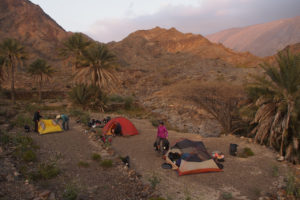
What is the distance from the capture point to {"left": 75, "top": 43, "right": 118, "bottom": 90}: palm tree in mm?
22188

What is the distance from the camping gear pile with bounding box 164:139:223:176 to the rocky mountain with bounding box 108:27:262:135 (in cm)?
774

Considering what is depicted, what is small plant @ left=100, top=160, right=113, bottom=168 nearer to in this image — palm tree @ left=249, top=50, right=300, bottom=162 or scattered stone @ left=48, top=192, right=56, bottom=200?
scattered stone @ left=48, top=192, right=56, bottom=200

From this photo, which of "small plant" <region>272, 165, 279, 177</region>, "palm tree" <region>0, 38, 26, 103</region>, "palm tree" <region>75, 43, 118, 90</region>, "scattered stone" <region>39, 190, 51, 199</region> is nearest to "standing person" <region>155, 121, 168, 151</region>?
"small plant" <region>272, 165, 279, 177</region>

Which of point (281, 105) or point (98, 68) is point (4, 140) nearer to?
point (281, 105)

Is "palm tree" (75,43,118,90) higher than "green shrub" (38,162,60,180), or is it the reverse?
"palm tree" (75,43,118,90)

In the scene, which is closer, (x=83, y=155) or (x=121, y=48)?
(x=83, y=155)

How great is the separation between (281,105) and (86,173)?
9395 mm

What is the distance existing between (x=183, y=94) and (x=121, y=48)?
239 feet

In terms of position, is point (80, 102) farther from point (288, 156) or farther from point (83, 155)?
point (288, 156)

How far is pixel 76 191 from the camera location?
5562mm

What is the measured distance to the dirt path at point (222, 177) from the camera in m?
6.79

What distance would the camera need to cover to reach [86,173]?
716 cm

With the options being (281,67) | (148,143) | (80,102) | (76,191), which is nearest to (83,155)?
(76,191)

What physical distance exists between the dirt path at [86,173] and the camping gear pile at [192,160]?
2038 millimetres
